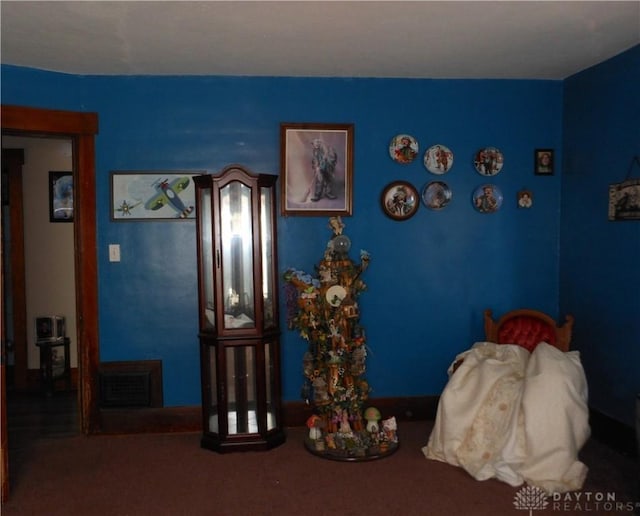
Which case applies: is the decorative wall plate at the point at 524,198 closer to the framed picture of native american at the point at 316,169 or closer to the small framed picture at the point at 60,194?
the framed picture of native american at the point at 316,169

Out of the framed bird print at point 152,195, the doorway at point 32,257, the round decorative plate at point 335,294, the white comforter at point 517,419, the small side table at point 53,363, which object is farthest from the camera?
the doorway at point 32,257

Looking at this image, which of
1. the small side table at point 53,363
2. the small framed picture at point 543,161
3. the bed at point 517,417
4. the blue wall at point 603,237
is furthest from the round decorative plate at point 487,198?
the small side table at point 53,363

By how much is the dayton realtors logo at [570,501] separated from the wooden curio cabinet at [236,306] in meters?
1.51

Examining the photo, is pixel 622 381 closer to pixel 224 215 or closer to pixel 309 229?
pixel 309 229

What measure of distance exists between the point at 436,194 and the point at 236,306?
1587 millimetres

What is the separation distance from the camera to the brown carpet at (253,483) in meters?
2.97

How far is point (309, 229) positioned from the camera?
417 cm

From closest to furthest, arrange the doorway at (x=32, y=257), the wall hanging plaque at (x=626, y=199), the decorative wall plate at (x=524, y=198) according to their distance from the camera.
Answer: the wall hanging plaque at (x=626, y=199)
the decorative wall plate at (x=524, y=198)
the doorway at (x=32, y=257)

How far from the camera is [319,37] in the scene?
10.8ft

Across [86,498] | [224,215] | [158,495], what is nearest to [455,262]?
[224,215]

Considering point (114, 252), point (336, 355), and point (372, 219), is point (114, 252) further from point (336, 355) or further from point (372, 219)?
point (372, 219)

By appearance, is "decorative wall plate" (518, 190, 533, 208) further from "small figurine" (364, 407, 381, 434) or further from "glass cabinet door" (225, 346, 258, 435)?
"glass cabinet door" (225, 346, 258, 435)

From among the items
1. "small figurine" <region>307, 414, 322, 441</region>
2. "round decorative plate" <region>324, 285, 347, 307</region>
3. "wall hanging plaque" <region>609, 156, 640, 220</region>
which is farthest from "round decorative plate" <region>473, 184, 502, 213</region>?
"small figurine" <region>307, 414, 322, 441</region>

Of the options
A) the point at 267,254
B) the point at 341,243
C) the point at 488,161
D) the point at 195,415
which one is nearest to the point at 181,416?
the point at 195,415
